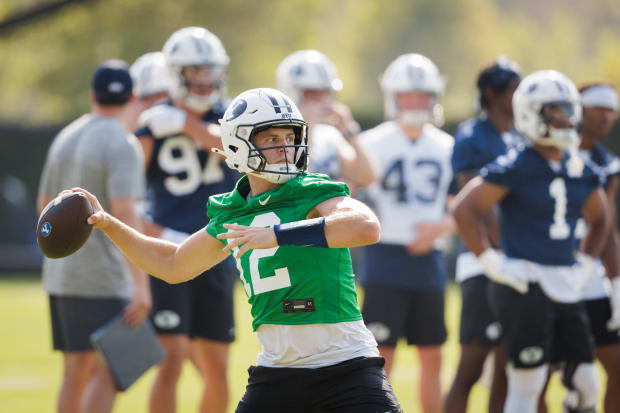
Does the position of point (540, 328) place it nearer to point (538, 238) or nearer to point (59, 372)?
point (538, 238)

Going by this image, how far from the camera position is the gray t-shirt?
19.4 feet

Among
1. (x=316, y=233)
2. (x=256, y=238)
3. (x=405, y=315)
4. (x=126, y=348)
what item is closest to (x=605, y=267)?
(x=405, y=315)

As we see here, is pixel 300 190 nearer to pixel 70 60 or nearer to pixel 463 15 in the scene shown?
pixel 70 60

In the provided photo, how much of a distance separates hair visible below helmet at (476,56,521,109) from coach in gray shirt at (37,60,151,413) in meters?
2.10

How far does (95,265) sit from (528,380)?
2394mm

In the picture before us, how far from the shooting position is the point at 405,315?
6.85m

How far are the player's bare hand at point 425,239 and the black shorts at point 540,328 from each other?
1.18 meters

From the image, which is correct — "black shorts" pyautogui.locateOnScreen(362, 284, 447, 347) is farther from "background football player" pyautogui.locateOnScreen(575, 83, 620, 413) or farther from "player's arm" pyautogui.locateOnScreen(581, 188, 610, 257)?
"player's arm" pyautogui.locateOnScreen(581, 188, 610, 257)

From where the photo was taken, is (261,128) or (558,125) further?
(558,125)

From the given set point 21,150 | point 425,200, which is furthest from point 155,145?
point 21,150

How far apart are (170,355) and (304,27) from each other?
105 feet

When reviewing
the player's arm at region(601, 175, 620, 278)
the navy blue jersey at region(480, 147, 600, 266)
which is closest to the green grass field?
the player's arm at region(601, 175, 620, 278)

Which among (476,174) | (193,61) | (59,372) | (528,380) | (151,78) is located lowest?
(59,372)

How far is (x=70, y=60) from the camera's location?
33.5 metres
